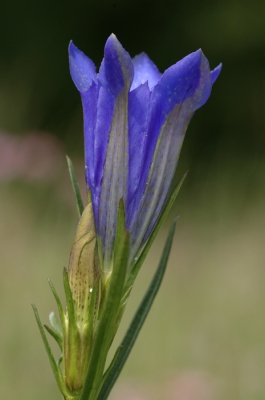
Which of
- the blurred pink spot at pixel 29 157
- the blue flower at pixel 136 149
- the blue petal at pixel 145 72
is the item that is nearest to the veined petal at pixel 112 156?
the blue flower at pixel 136 149

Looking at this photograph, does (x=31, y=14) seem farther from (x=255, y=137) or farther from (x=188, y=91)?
(x=188, y=91)

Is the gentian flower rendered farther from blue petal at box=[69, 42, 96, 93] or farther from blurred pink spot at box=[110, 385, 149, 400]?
blurred pink spot at box=[110, 385, 149, 400]

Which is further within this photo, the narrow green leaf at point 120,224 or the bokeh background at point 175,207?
the bokeh background at point 175,207

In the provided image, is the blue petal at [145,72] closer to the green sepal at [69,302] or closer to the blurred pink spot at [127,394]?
the green sepal at [69,302]

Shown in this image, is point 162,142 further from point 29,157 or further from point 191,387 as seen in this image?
point 29,157

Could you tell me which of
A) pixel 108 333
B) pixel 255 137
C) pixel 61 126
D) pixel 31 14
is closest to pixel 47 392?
pixel 108 333

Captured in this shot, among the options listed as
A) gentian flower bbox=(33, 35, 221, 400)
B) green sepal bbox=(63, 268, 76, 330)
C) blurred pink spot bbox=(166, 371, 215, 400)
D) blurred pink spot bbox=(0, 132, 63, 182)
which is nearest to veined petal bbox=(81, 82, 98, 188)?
gentian flower bbox=(33, 35, 221, 400)
